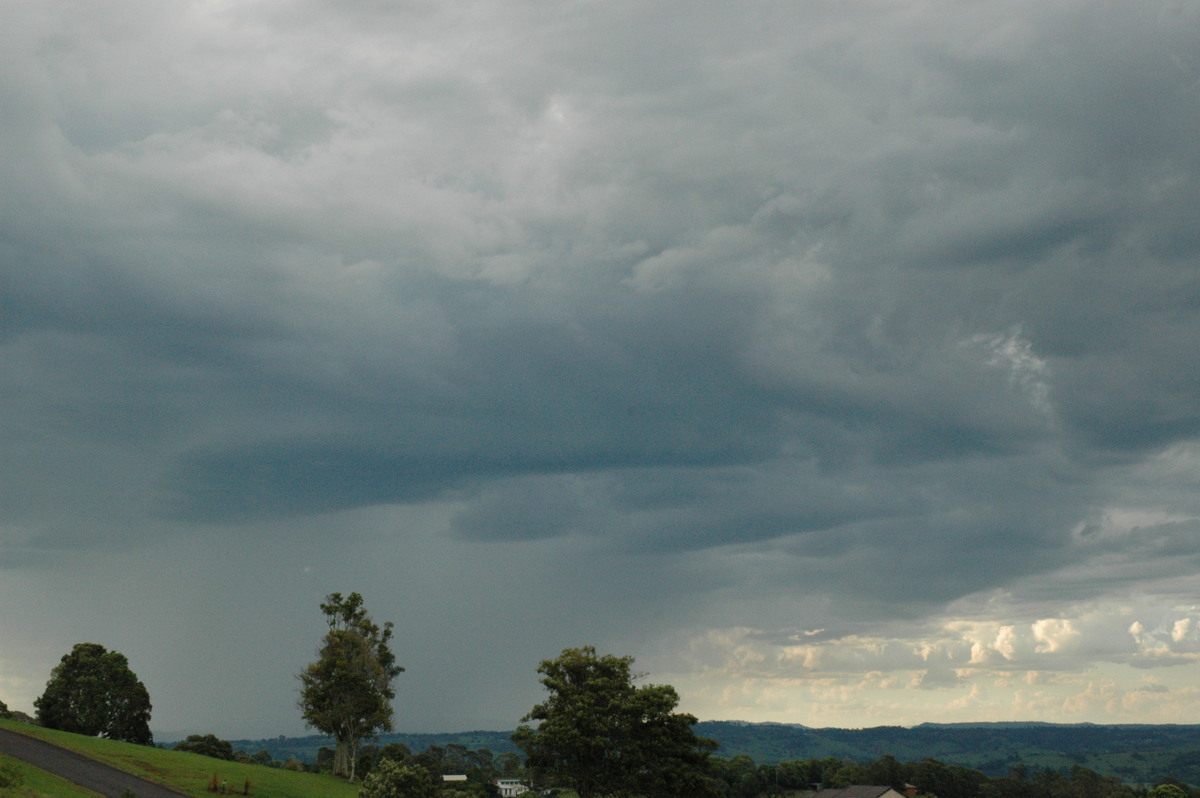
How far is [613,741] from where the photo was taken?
85500 millimetres

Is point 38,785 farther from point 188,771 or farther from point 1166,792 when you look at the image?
point 1166,792

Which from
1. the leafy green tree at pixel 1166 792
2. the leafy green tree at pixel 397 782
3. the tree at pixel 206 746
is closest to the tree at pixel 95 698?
the tree at pixel 206 746

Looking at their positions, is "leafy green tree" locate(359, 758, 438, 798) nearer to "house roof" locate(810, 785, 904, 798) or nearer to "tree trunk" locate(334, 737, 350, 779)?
"tree trunk" locate(334, 737, 350, 779)

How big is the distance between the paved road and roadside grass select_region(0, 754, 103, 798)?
48.0 inches

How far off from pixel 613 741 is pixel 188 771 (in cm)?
3591

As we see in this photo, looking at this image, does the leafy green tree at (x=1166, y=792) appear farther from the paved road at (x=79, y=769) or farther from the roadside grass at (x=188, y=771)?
the paved road at (x=79, y=769)

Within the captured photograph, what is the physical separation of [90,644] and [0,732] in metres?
44.8

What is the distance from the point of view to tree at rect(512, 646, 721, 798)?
83312mm

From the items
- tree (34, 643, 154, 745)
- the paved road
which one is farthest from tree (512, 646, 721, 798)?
tree (34, 643, 154, 745)

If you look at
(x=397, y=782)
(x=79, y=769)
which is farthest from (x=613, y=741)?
(x=79, y=769)

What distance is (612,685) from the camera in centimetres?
8650

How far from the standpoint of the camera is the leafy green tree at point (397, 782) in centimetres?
5906

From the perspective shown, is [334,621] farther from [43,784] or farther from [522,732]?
[43,784]

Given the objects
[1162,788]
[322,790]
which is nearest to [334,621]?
[322,790]
